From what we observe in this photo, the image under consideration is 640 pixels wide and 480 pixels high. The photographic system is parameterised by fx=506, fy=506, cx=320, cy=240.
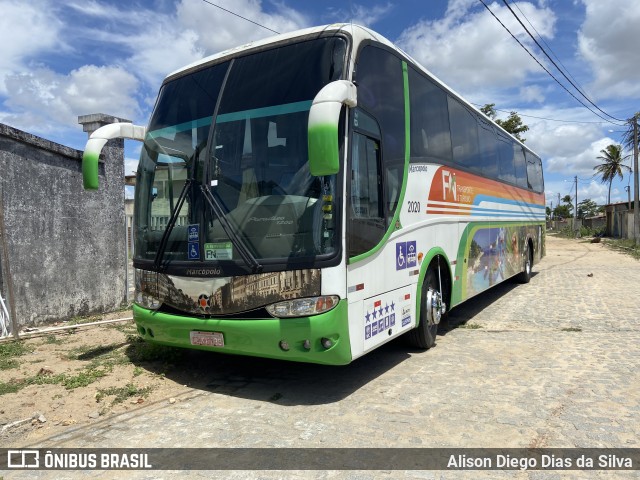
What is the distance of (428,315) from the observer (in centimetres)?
638

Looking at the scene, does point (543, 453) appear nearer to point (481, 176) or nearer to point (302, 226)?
point (302, 226)

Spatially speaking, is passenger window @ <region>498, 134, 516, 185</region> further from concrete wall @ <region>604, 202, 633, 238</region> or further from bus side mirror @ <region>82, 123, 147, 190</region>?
concrete wall @ <region>604, 202, 633, 238</region>

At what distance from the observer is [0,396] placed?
4.77 meters

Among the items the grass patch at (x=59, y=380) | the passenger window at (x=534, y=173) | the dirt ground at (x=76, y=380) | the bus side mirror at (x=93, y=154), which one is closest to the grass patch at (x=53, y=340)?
the dirt ground at (x=76, y=380)

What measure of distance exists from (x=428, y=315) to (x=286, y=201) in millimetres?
2811

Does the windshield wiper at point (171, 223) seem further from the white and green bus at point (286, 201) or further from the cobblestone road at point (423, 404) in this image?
the cobblestone road at point (423, 404)

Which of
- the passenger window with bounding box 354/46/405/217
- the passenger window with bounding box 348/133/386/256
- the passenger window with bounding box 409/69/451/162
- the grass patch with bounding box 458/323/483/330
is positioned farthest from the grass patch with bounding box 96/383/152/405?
the grass patch with bounding box 458/323/483/330

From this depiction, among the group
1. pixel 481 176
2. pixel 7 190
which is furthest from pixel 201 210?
pixel 481 176

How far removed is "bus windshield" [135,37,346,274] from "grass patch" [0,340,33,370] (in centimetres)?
196

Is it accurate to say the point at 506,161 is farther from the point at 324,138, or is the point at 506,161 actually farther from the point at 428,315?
the point at 324,138

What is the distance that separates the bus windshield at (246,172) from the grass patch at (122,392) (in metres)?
1.28

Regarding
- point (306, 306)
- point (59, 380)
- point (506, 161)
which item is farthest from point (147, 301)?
point (506, 161)

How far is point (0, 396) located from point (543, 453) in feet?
15.6

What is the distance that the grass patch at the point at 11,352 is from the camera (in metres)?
5.68
